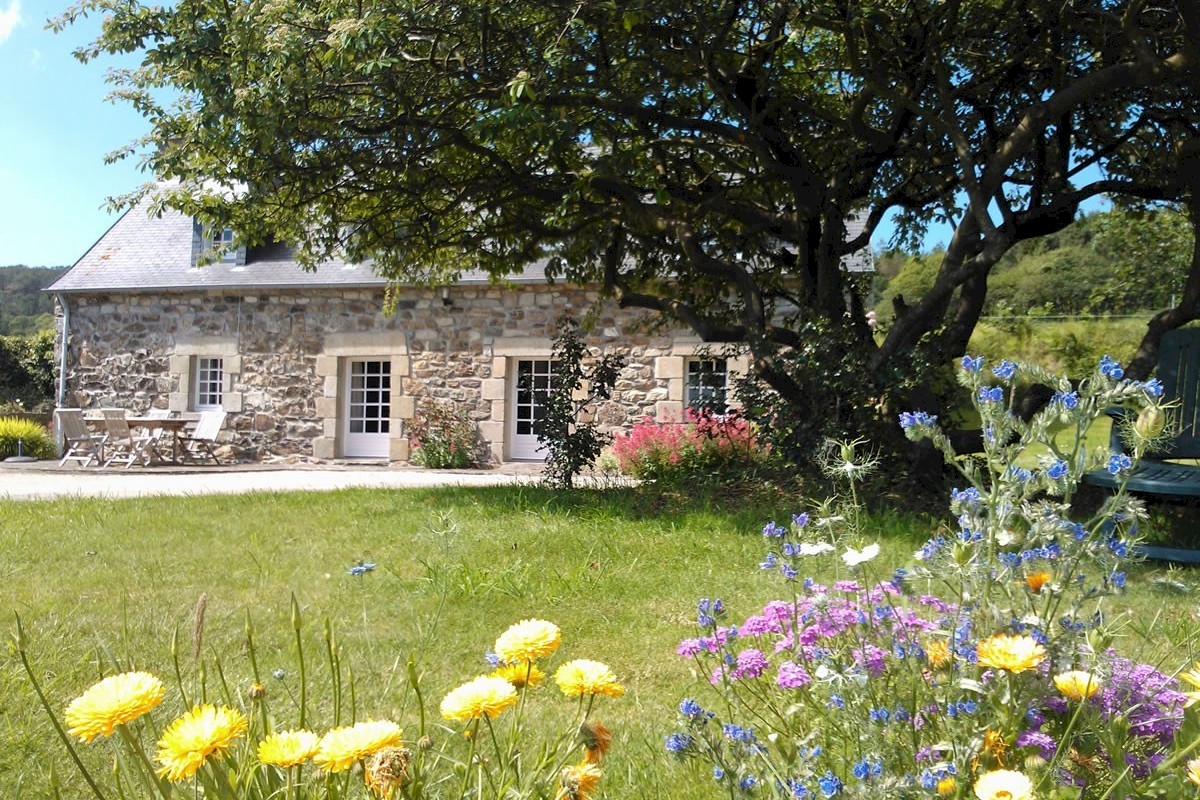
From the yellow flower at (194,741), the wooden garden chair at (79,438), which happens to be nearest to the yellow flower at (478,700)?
the yellow flower at (194,741)

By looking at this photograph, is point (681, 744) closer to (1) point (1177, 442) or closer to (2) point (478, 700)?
(2) point (478, 700)

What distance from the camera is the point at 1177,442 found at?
213 inches

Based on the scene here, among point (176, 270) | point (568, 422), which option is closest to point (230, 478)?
point (568, 422)

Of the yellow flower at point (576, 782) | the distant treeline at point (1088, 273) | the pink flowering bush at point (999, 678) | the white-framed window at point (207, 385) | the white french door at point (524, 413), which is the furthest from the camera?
the distant treeline at point (1088, 273)

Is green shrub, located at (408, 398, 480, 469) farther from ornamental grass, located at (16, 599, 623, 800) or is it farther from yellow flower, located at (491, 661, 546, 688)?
yellow flower, located at (491, 661, 546, 688)

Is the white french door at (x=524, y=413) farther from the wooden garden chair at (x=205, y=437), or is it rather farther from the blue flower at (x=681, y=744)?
the blue flower at (x=681, y=744)

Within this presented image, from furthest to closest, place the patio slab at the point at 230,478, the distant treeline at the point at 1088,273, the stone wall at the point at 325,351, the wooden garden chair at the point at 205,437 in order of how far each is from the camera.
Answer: the distant treeline at the point at 1088,273 → the wooden garden chair at the point at 205,437 → the stone wall at the point at 325,351 → the patio slab at the point at 230,478

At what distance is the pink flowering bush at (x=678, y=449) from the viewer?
923cm

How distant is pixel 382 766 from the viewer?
105cm

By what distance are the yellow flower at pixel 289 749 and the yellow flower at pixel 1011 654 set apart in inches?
36.3

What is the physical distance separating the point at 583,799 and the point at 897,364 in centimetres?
588

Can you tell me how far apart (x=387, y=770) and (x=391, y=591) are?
128 inches

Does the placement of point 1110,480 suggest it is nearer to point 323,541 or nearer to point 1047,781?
point 1047,781

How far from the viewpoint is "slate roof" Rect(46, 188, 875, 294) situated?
44.1ft
